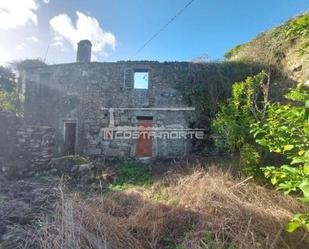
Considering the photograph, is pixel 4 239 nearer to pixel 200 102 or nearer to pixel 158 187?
pixel 158 187

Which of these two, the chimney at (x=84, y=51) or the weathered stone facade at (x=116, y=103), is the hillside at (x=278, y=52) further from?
the chimney at (x=84, y=51)

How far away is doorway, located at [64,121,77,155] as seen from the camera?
1030cm

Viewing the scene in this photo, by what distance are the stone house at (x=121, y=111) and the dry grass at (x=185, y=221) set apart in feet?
16.7

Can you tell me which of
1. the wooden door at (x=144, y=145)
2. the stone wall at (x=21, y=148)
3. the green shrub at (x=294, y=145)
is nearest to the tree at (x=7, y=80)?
the stone wall at (x=21, y=148)

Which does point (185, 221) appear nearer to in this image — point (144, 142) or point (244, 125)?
point (244, 125)

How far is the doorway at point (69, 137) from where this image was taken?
33.8 feet

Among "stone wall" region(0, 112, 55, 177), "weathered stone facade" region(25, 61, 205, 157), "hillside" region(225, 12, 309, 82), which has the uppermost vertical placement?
"hillside" region(225, 12, 309, 82)

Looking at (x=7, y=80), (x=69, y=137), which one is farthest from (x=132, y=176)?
(x=7, y=80)

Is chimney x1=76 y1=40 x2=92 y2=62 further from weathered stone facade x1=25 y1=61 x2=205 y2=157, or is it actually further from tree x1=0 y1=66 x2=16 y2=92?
tree x1=0 y1=66 x2=16 y2=92

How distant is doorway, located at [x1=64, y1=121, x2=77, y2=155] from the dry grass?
6454mm

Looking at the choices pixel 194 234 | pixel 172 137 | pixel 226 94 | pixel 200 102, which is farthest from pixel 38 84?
pixel 194 234

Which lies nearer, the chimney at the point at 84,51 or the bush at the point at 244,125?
the bush at the point at 244,125

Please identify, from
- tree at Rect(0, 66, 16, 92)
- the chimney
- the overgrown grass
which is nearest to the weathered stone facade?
the chimney

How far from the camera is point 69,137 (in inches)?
410
